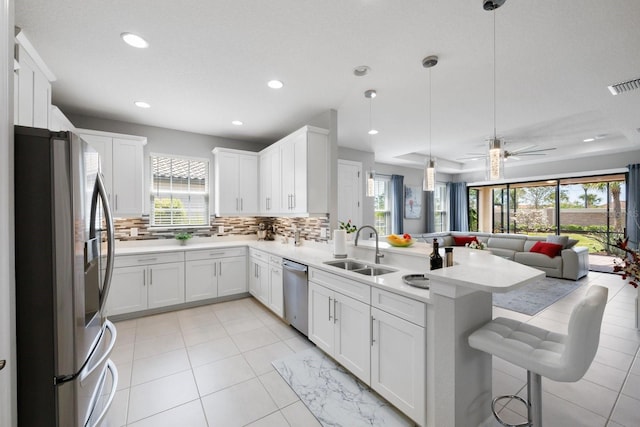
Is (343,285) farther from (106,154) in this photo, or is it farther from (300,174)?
(106,154)

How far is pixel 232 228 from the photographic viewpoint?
16.2 feet

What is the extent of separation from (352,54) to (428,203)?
6.92 metres

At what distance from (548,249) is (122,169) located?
318 inches

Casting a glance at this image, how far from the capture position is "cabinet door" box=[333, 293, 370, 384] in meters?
2.06

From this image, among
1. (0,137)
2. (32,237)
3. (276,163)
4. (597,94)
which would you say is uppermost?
(597,94)

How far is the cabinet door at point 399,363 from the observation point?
1.66 meters

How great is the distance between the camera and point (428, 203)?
27.6 feet

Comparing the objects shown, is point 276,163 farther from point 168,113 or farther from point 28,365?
point 28,365

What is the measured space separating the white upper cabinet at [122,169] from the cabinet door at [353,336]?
3.27 m

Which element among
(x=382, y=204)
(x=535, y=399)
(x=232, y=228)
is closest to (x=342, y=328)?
(x=535, y=399)

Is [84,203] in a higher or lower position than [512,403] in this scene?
higher

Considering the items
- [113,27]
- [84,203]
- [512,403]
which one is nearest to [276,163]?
[113,27]

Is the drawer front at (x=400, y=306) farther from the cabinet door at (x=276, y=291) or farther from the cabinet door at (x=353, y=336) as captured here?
the cabinet door at (x=276, y=291)

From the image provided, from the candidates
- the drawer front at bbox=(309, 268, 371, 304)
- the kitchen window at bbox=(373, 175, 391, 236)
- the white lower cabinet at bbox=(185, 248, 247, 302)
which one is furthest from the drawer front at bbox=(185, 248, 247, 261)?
the kitchen window at bbox=(373, 175, 391, 236)
